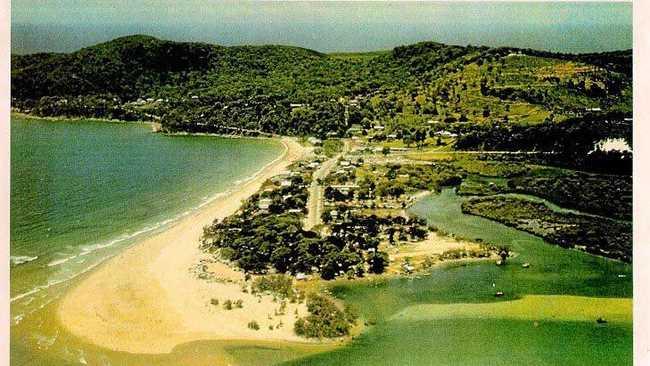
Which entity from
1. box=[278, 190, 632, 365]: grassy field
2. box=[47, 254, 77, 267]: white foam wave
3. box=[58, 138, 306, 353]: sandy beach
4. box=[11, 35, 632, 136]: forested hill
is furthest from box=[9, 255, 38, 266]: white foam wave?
box=[278, 190, 632, 365]: grassy field

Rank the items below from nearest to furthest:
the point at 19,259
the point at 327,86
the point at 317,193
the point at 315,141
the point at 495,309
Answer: the point at 19,259, the point at 495,309, the point at 317,193, the point at 315,141, the point at 327,86

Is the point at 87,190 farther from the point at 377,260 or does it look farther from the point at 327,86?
the point at 377,260

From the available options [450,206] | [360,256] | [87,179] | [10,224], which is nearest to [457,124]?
[450,206]

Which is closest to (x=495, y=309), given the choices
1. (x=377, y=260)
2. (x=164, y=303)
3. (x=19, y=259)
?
(x=377, y=260)

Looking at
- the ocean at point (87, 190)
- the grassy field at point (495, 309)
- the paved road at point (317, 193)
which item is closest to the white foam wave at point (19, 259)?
the ocean at point (87, 190)

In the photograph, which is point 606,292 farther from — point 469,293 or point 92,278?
point 92,278

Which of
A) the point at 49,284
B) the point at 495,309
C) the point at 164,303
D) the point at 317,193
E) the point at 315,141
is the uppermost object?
the point at 315,141

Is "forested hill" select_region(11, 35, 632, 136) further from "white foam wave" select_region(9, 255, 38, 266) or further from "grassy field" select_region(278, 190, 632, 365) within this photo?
"white foam wave" select_region(9, 255, 38, 266)

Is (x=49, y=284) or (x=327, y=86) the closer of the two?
(x=49, y=284)
